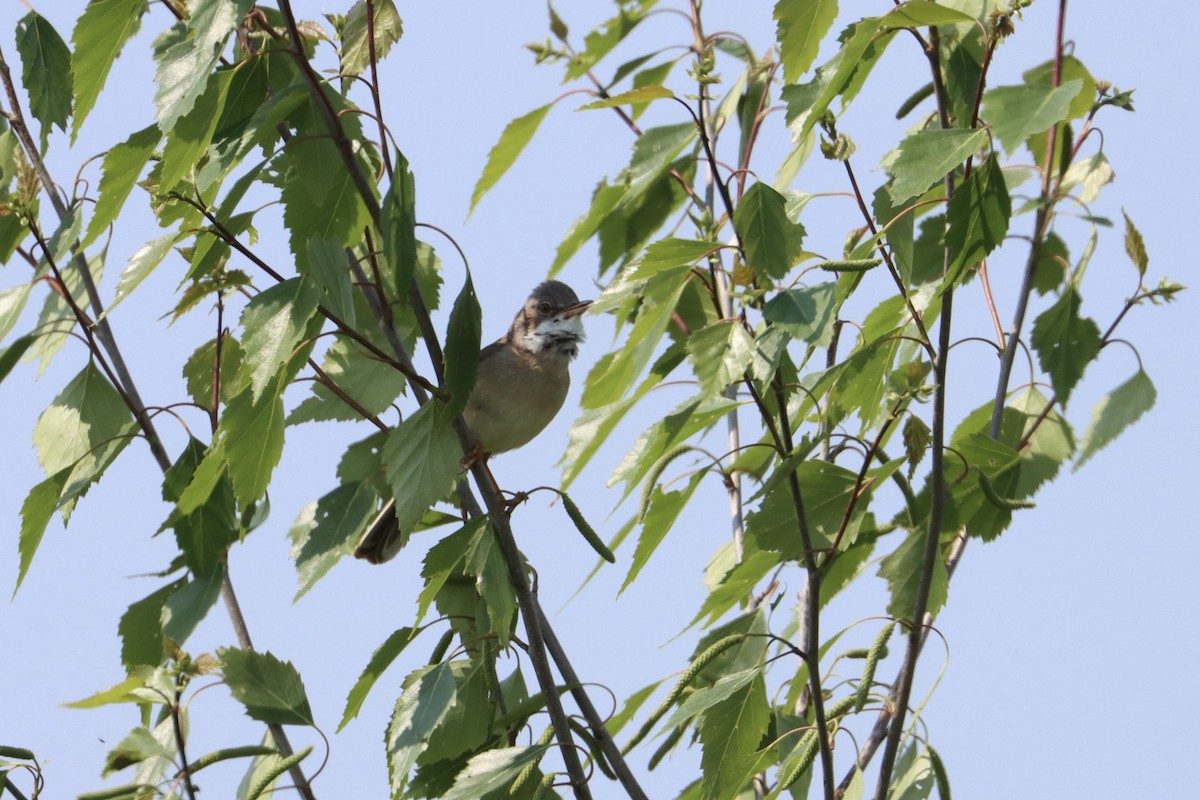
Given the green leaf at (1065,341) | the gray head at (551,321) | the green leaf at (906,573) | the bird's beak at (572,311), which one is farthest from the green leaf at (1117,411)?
the bird's beak at (572,311)

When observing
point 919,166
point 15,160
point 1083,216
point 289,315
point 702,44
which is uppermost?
point 702,44

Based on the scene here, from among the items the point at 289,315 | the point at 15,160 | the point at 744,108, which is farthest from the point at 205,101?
the point at 744,108

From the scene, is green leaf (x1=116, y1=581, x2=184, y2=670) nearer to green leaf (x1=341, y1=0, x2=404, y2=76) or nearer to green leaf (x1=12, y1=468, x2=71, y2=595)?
green leaf (x1=12, y1=468, x2=71, y2=595)

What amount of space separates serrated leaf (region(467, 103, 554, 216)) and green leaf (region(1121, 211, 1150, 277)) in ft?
4.81

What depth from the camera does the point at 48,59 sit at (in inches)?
133

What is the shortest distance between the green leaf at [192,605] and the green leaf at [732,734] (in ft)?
3.94

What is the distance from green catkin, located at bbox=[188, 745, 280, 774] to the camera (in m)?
3.13

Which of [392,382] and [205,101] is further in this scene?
[392,382]

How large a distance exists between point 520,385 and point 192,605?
258cm

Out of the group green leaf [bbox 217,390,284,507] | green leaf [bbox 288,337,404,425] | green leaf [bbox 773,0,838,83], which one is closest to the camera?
green leaf [bbox 217,390,284,507]

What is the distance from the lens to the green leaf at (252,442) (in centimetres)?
264

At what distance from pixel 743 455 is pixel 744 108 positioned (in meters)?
1.05

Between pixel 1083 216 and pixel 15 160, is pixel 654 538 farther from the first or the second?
pixel 15 160

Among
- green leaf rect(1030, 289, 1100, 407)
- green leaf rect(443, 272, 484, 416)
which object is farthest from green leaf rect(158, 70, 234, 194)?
green leaf rect(1030, 289, 1100, 407)
